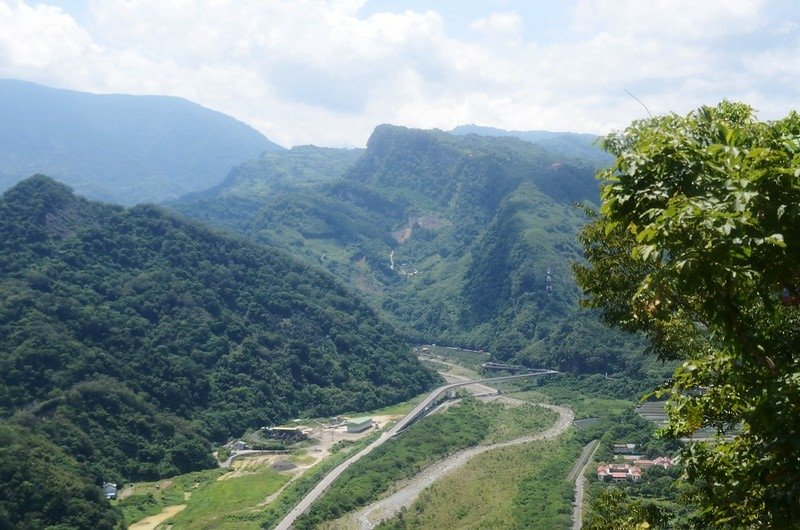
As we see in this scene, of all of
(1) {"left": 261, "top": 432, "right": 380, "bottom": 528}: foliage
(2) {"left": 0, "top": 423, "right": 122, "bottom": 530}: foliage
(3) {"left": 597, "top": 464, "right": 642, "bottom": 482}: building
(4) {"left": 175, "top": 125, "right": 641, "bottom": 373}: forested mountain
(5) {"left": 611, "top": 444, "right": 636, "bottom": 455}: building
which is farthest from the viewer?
(4) {"left": 175, "top": 125, "right": 641, "bottom": 373}: forested mountain

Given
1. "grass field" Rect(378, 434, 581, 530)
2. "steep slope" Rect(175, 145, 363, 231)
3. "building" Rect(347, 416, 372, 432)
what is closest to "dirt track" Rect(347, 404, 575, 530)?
"grass field" Rect(378, 434, 581, 530)

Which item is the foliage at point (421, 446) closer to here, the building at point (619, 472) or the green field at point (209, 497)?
the green field at point (209, 497)

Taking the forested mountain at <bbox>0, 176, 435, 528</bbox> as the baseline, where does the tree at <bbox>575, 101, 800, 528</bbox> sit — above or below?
above

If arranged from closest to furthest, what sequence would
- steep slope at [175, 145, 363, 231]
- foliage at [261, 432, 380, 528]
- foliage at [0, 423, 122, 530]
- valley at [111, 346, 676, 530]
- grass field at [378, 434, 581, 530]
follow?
foliage at [0, 423, 122, 530] < grass field at [378, 434, 581, 530] < valley at [111, 346, 676, 530] < foliage at [261, 432, 380, 528] < steep slope at [175, 145, 363, 231]

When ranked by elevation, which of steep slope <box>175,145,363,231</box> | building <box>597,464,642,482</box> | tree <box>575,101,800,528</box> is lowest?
Answer: building <box>597,464,642,482</box>

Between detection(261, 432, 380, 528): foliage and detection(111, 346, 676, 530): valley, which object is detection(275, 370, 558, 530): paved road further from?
detection(261, 432, 380, 528): foliage

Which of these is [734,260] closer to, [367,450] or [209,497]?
[209,497]

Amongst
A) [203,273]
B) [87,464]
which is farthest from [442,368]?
[87,464]
